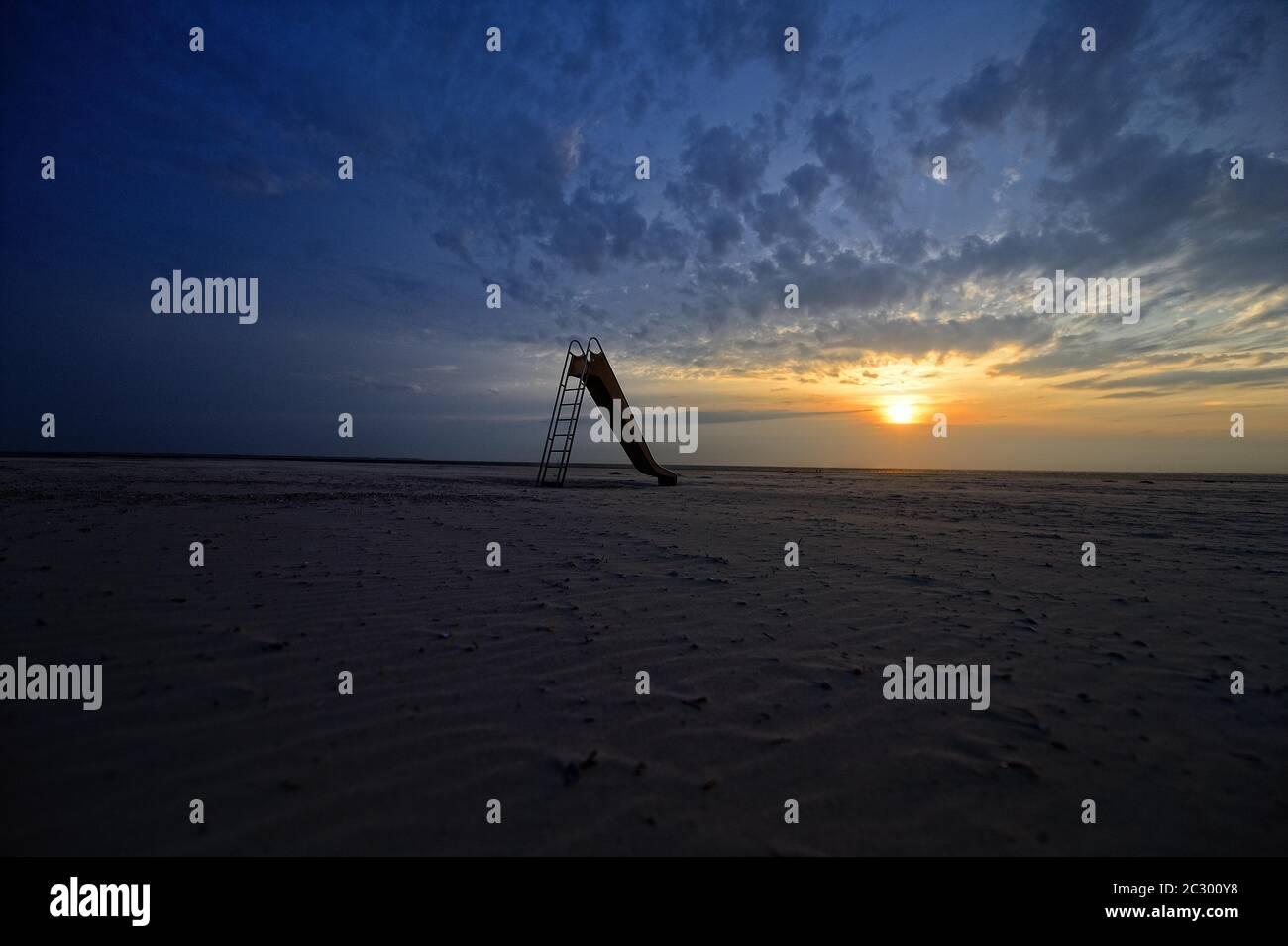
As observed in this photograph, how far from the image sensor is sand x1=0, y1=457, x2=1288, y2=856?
242 cm

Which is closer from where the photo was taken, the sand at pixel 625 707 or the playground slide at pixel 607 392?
the sand at pixel 625 707

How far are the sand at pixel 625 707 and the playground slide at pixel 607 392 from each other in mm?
13549

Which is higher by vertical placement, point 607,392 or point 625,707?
point 607,392

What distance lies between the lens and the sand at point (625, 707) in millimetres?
2416

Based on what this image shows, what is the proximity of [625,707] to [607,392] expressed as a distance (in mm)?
18741

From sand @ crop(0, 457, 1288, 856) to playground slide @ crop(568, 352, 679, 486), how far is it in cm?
1355

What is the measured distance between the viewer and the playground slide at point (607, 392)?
2009cm

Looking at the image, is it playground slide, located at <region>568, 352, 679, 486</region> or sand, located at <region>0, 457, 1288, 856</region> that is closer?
sand, located at <region>0, 457, 1288, 856</region>

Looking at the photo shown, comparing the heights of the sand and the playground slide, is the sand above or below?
below

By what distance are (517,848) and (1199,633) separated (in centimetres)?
633

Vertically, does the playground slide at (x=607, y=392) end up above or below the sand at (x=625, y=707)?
above

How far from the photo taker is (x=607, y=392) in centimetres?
2152
